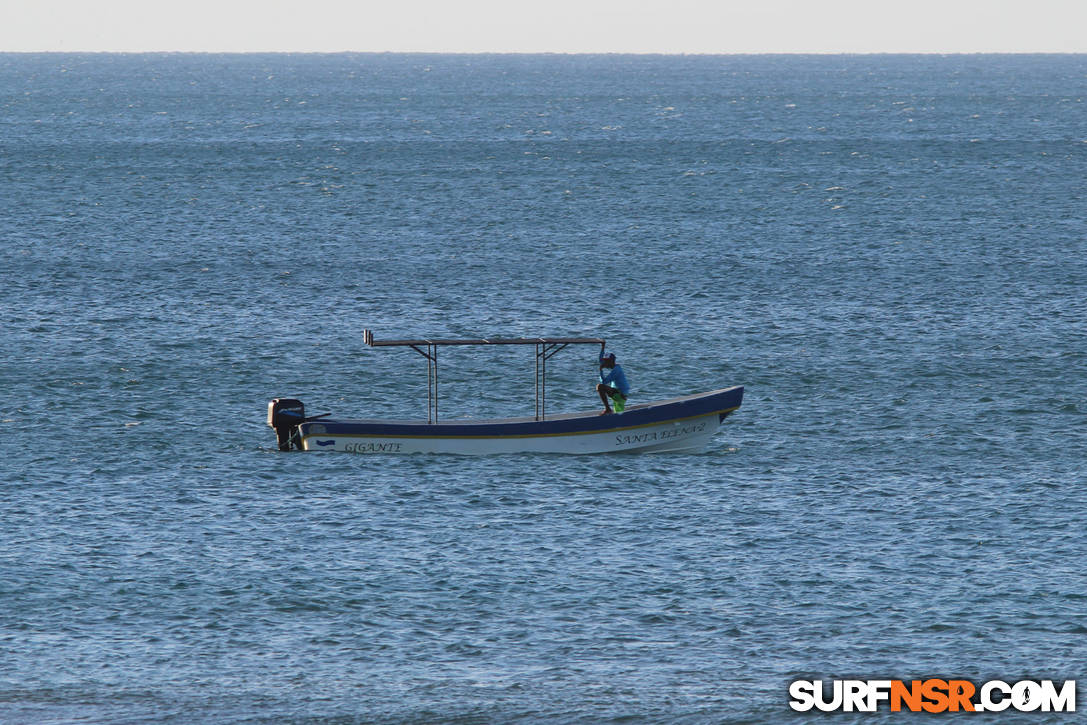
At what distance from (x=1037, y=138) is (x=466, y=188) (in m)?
82.3

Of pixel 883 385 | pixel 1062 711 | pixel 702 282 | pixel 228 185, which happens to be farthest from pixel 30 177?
pixel 1062 711

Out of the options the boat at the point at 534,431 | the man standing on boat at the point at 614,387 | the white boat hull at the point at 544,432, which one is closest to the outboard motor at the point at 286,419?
the boat at the point at 534,431

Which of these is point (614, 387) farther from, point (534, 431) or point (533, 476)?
point (533, 476)

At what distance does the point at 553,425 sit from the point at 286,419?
A: 7.98m

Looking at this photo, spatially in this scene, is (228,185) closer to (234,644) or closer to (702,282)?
(702,282)

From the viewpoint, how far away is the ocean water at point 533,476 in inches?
1117

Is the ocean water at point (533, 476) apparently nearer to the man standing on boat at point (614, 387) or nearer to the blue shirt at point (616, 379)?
the man standing on boat at point (614, 387)

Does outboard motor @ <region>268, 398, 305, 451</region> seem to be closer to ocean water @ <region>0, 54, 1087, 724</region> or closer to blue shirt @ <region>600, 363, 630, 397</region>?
ocean water @ <region>0, 54, 1087, 724</region>

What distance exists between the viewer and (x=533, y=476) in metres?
42.1

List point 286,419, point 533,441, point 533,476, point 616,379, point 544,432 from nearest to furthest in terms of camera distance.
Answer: point 533,476
point 616,379
point 544,432
point 533,441
point 286,419

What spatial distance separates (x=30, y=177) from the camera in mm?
126188

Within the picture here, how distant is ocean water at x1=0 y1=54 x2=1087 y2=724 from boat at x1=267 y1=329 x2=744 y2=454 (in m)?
0.53

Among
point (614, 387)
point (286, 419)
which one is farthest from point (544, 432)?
point (286, 419)

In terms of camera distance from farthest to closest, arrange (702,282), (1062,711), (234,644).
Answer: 1. (702,282)
2. (234,644)
3. (1062,711)
